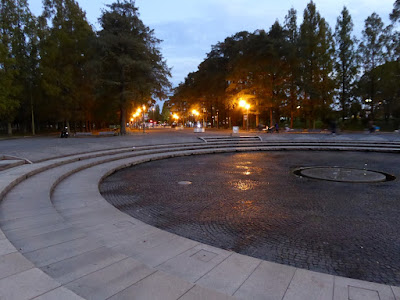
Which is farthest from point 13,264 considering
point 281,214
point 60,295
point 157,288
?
point 281,214

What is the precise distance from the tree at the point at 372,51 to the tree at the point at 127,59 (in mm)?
29991

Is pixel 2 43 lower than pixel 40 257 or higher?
higher

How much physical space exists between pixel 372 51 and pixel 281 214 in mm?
43183

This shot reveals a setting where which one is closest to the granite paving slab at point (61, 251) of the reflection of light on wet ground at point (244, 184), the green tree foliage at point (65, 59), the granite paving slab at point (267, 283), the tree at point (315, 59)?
the granite paving slab at point (267, 283)

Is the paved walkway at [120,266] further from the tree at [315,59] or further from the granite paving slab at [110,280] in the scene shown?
the tree at [315,59]

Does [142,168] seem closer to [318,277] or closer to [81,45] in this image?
[318,277]

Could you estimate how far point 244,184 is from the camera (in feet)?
29.3

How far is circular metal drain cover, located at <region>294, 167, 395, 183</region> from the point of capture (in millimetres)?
9312

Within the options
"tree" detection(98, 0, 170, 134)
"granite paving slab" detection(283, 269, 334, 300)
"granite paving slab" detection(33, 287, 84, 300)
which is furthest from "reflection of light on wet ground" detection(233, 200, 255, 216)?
"tree" detection(98, 0, 170, 134)

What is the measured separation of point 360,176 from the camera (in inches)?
386

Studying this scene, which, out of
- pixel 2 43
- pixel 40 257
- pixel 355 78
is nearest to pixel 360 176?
pixel 40 257

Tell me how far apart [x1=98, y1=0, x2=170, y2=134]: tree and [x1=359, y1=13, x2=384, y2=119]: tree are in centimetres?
2999

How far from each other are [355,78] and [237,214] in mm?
43759

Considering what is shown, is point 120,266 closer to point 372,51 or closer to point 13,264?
point 13,264
